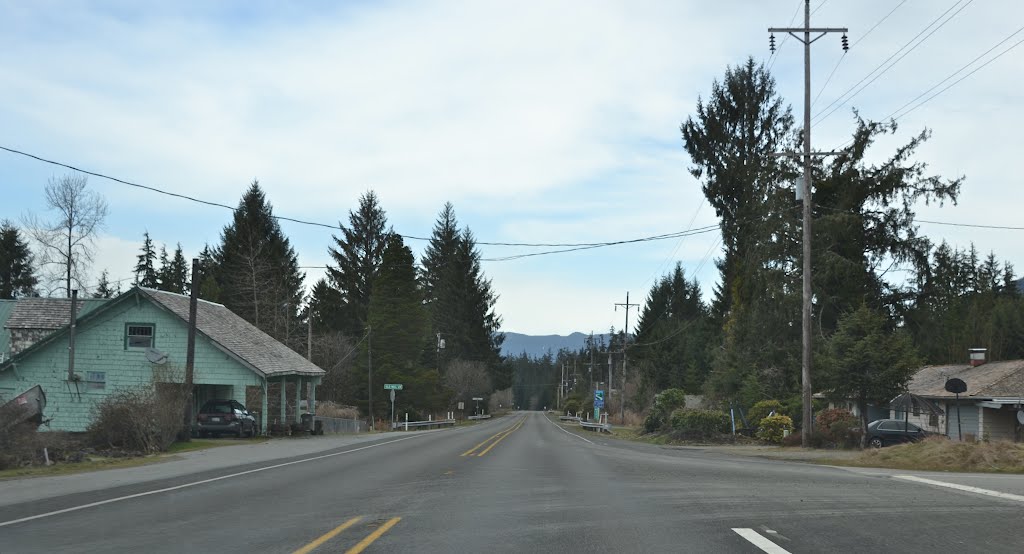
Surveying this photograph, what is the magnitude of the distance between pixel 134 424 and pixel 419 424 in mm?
39920

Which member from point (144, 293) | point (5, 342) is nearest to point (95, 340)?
point (144, 293)

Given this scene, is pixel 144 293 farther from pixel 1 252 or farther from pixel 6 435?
pixel 1 252

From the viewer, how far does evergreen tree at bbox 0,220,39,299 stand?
71.0 m

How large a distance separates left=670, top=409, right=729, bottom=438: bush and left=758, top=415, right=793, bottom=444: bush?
467 centimetres

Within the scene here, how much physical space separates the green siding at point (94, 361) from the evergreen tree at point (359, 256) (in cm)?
4047

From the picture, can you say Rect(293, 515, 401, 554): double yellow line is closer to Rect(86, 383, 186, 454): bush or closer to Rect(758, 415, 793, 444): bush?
Rect(86, 383, 186, 454): bush

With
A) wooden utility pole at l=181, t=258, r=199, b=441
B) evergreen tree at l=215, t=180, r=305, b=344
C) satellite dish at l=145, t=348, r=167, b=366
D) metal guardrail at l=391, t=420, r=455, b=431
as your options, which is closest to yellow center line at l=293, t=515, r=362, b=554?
wooden utility pole at l=181, t=258, r=199, b=441

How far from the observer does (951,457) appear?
20094 millimetres

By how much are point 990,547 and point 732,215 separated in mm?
44629

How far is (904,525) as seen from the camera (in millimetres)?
9695

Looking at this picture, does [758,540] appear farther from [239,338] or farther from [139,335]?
[139,335]

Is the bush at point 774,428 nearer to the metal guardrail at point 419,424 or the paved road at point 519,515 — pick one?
the paved road at point 519,515

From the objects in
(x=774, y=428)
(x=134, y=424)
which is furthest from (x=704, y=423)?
(x=134, y=424)

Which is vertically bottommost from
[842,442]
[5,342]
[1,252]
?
[842,442]
